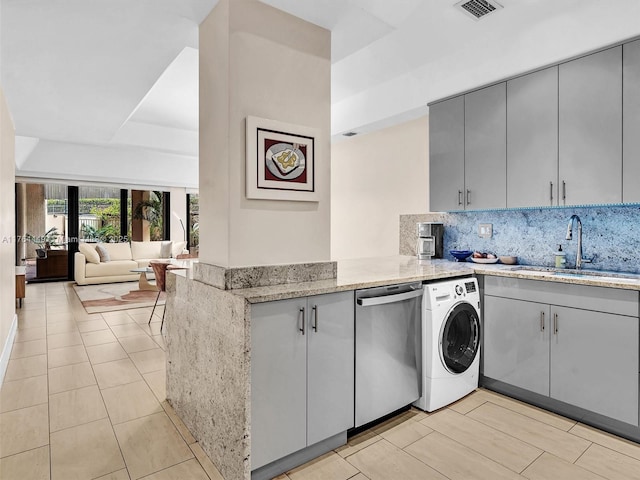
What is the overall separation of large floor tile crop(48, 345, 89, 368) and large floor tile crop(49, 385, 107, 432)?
2.28 ft

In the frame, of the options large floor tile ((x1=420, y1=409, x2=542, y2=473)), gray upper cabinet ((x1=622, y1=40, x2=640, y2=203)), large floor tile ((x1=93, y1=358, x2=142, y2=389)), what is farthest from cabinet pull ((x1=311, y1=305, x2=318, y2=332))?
gray upper cabinet ((x1=622, y1=40, x2=640, y2=203))

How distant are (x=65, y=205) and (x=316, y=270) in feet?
27.2

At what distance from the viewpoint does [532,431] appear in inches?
91.1

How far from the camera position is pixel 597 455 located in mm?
2072

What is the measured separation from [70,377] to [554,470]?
344 centimetres

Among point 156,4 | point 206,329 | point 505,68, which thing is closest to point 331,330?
point 206,329

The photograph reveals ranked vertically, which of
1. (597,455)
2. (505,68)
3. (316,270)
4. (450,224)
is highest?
(505,68)

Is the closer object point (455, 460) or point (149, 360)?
Result: point (455, 460)

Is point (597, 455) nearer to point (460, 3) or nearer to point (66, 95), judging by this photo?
point (460, 3)

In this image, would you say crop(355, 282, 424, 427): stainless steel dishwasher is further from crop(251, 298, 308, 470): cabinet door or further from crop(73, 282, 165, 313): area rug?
crop(73, 282, 165, 313): area rug

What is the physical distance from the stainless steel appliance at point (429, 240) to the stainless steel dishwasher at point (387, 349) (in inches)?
51.1

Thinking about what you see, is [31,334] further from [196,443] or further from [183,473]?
[183,473]

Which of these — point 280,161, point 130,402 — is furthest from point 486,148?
point 130,402

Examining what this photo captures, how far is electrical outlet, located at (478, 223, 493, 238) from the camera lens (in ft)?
11.5
